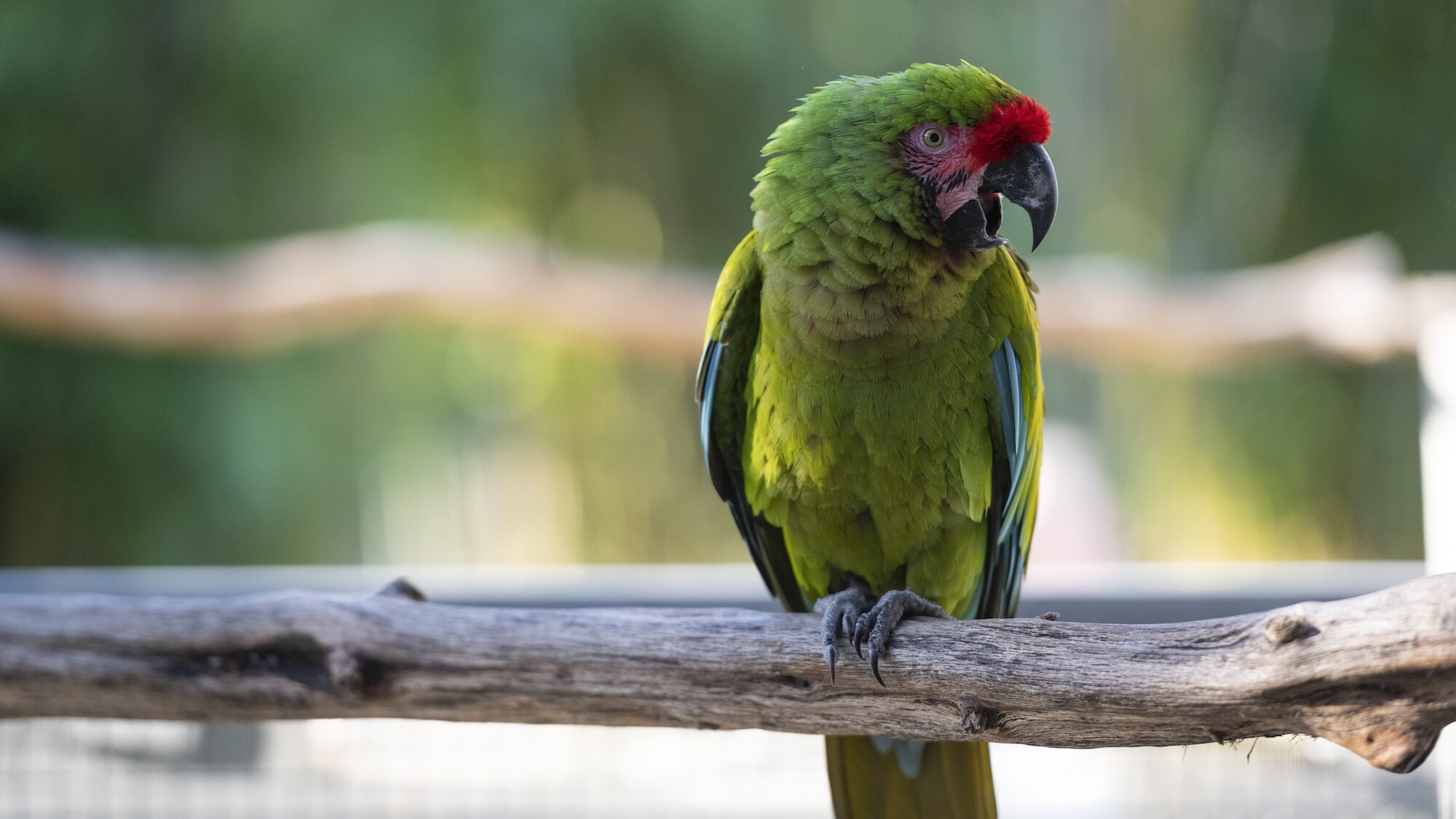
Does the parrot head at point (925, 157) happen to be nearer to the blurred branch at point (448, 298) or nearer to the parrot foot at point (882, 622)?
the parrot foot at point (882, 622)

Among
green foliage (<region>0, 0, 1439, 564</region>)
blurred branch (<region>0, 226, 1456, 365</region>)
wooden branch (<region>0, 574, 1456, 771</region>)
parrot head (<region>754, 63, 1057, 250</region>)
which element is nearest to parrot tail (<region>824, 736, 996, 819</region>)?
wooden branch (<region>0, 574, 1456, 771</region>)

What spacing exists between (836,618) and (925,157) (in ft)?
1.84

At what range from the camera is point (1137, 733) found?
1021 millimetres

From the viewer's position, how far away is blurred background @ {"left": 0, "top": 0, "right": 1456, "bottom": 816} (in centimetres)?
399

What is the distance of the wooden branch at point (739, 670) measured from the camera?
88cm

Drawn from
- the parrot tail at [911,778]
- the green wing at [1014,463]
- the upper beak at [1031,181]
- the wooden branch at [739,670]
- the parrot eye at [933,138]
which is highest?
the parrot eye at [933,138]

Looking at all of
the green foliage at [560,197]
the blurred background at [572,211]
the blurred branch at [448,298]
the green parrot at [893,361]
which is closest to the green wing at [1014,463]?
the green parrot at [893,361]

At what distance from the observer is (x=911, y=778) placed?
1.39 metres

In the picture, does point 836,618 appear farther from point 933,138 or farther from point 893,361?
point 933,138

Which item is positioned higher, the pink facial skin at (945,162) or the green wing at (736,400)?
the pink facial skin at (945,162)

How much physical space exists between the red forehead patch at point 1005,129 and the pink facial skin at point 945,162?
0.04ft

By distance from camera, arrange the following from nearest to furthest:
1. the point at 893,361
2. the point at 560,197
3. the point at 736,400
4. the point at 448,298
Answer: the point at 893,361 → the point at 736,400 → the point at 448,298 → the point at 560,197

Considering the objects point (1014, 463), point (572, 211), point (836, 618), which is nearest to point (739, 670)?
point (836, 618)

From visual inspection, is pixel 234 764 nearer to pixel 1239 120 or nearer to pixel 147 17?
pixel 147 17
